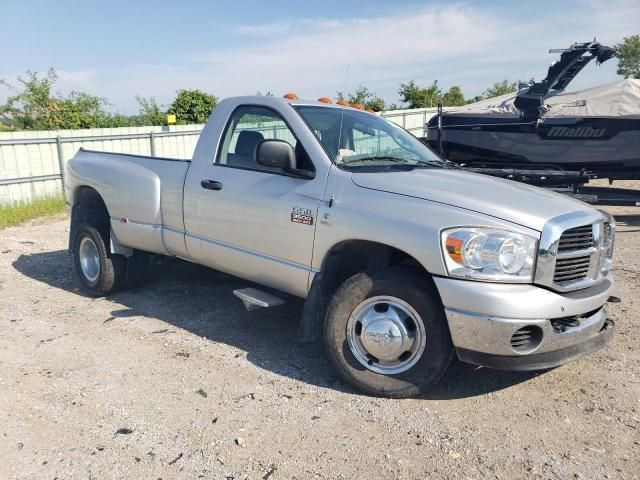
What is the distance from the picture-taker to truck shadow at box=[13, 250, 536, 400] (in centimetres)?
391

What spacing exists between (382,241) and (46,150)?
11071mm

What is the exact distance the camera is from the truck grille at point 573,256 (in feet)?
10.9

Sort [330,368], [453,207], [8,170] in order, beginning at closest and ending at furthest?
[453,207], [330,368], [8,170]

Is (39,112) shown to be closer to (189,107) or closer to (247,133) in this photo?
(189,107)

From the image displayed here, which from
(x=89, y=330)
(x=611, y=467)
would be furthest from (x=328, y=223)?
(x=89, y=330)

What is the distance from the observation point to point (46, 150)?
1230cm

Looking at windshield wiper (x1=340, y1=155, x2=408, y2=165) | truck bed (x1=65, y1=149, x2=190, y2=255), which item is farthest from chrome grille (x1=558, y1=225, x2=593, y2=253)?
truck bed (x1=65, y1=149, x2=190, y2=255)

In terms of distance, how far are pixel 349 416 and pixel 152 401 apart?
4.24ft

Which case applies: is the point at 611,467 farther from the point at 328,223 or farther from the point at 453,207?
the point at 328,223

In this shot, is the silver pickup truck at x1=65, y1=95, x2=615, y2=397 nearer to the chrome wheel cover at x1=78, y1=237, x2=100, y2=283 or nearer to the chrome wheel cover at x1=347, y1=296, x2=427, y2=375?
the chrome wheel cover at x1=347, y1=296, x2=427, y2=375

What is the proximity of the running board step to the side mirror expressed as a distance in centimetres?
100

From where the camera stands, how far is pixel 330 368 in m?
4.12

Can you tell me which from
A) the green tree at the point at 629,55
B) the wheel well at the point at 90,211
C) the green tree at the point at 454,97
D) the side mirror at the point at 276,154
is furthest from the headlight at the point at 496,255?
the green tree at the point at 629,55

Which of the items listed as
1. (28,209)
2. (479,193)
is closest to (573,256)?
(479,193)
